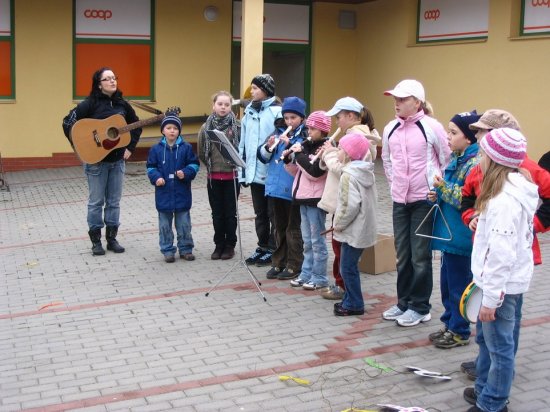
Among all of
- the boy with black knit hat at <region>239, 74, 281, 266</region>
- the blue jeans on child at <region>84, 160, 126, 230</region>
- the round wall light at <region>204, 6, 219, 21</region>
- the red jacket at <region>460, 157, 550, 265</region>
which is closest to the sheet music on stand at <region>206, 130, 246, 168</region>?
the boy with black knit hat at <region>239, 74, 281, 266</region>

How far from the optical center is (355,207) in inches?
248

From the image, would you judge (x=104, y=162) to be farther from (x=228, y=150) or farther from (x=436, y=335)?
(x=436, y=335)

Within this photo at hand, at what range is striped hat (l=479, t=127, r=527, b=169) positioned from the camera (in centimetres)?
430

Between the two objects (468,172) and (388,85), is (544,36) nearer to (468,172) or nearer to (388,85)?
(388,85)

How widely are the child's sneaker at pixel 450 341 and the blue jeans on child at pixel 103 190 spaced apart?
4525mm

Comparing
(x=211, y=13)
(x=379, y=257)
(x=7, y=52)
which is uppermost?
(x=211, y=13)

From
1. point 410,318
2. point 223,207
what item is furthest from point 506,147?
point 223,207

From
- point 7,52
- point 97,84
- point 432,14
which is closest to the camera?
point 97,84

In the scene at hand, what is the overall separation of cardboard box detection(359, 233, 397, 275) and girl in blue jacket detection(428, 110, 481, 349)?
206cm

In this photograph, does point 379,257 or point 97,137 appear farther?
point 97,137

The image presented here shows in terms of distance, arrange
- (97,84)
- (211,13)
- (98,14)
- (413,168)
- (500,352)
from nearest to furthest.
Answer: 1. (500,352)
2. (413,168)
3. (97,84)
4. (98,14)
5. (211,13)

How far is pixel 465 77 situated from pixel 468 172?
31.7ft

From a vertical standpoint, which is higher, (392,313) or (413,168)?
(413,168)

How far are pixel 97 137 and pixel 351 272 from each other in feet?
12.1
